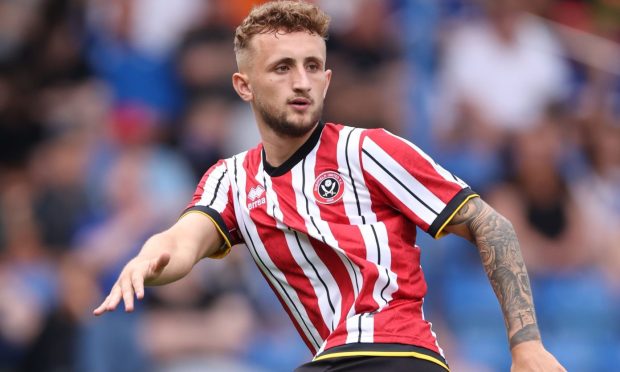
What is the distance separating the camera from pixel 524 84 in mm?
9828

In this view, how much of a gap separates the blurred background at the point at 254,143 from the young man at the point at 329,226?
3.81m

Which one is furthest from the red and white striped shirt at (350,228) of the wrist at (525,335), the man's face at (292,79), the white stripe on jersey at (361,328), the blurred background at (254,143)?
the blurred background at (254,143)

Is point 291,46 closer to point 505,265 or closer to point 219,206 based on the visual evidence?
point 219,206

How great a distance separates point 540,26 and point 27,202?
4670mm

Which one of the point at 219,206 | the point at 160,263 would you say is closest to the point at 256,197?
the point at 219,206

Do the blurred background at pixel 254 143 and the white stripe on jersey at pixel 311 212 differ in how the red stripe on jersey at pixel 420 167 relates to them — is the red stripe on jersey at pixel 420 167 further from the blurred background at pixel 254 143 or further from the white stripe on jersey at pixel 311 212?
the blurred background at pixel 254 143

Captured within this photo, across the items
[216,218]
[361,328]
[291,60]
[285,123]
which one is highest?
[291,60]

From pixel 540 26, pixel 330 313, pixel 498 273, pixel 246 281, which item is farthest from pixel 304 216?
pixel 540 26

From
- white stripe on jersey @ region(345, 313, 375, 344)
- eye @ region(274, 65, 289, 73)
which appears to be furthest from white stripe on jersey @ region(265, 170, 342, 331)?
eye @ region(274, 65, 289, 73)

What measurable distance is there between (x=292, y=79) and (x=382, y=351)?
1.16 m

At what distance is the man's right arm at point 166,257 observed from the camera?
4.24 metres

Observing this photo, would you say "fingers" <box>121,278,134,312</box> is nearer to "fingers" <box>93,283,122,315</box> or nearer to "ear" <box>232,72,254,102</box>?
"fingers" <box>93,283,122,315</box>

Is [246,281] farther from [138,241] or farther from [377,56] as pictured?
[377,56]

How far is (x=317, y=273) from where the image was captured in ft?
15.4
